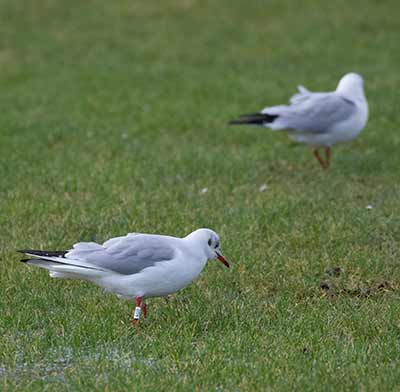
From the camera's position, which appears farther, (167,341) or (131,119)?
(131,119)

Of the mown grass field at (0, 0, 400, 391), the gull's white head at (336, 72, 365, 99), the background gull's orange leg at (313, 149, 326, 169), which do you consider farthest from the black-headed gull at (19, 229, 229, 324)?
the gull's white head at (336, 72, 365, 99)

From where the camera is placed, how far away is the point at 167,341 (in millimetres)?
5301

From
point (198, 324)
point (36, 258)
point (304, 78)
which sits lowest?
point (304, 78)

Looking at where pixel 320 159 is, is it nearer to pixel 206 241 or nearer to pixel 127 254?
pixel 206 241

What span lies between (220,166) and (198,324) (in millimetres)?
4317

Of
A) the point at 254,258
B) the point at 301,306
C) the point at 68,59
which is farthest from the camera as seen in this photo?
the point at 68,59

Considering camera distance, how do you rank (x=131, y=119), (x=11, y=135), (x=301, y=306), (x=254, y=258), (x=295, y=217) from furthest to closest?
(x=131, y=119) < (x=11, y=135) < (x=295, y=217) < (x=254, y=258) < (x=301, y=306)

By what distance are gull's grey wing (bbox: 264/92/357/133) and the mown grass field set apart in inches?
18.3

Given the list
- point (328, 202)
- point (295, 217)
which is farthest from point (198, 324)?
point (328, 202)

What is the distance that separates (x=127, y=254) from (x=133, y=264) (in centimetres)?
8

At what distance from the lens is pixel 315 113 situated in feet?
32.6

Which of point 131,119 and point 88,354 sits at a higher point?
point 88,354

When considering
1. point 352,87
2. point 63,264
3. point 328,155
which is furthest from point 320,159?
point 63,264

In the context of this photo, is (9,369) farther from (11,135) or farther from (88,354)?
(11,135)
